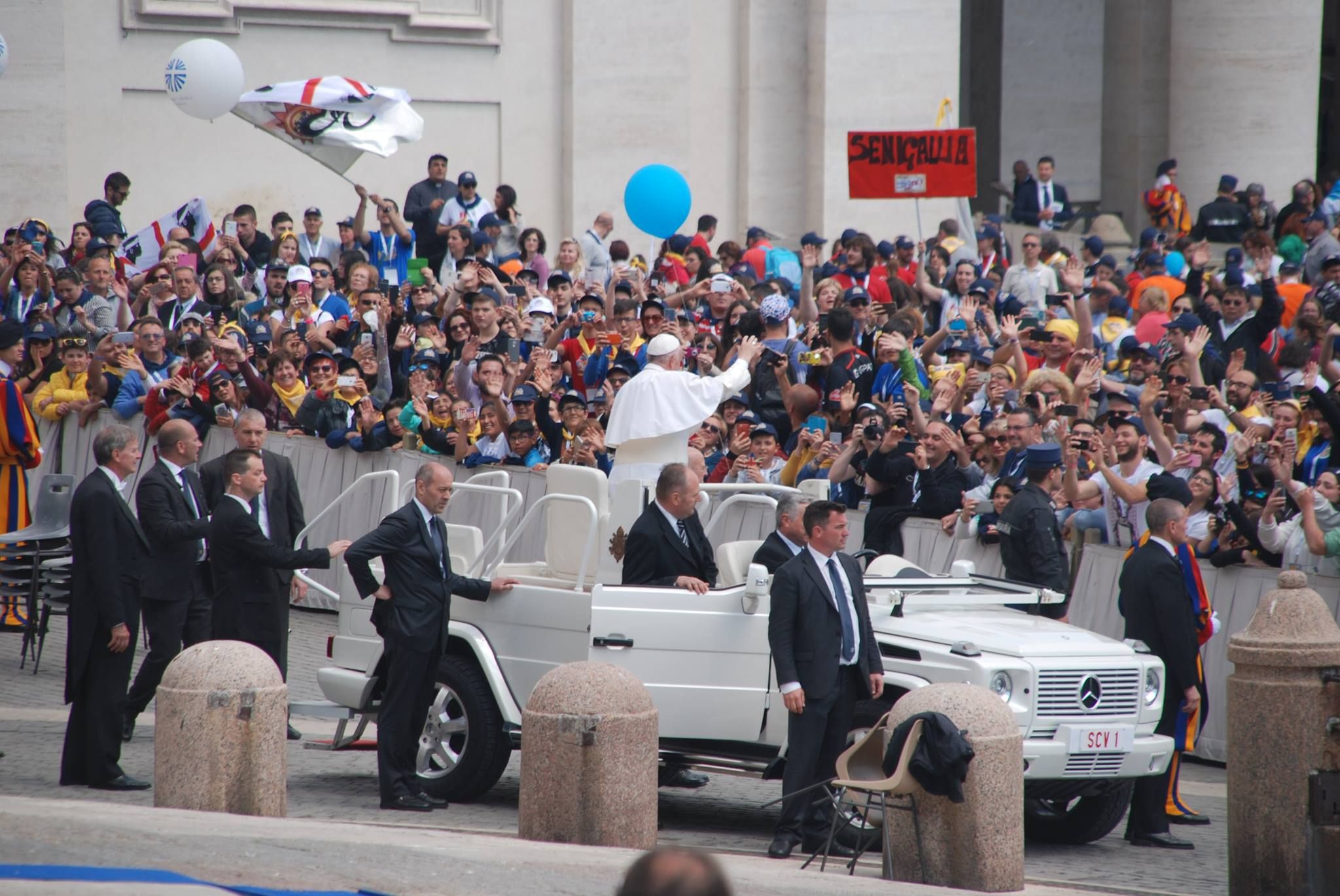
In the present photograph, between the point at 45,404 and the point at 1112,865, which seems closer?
the point at 1112,865

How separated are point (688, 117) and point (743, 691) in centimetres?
2008

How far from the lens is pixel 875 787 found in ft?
28.1

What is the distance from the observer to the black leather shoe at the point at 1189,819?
35.9 ft

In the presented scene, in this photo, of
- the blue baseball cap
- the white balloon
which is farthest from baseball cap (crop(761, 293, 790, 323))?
the white balloon

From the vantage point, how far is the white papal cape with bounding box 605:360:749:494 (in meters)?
11.3

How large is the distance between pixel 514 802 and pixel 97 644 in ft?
8.20

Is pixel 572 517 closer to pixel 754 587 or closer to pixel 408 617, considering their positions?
pixel 408 617

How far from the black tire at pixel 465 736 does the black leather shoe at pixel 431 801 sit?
0.08 metres

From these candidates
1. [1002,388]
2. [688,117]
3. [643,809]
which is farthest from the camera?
[688,117]

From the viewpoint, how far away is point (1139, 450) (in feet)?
41.7

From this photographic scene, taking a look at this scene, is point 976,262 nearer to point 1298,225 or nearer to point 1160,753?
point 1298,225

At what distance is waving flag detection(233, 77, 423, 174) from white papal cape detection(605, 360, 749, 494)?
11.4m

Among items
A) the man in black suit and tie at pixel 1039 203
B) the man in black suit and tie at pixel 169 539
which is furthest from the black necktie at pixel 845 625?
the man in black suit and tie at pixel 1039 203

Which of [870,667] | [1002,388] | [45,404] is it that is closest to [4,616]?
[45,404]
